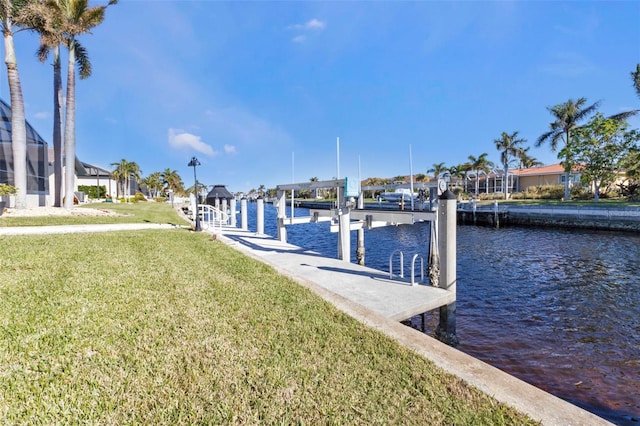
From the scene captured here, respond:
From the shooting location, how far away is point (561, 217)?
24.9m

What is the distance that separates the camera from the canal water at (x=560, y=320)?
451cm

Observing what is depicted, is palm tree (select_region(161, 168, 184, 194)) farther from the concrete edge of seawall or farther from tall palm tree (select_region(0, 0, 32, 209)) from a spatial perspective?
the concrete edge of seawall

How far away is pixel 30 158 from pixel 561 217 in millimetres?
39437

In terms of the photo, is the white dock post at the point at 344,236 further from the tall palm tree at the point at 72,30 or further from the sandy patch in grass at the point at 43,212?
the sandy patch in grass at the point at 43,212

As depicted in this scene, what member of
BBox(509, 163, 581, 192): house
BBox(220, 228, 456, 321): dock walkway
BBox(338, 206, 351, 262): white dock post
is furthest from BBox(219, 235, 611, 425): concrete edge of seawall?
BBox(509, 163, 581, 192): house

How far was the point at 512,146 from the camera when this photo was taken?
4750 centimetres

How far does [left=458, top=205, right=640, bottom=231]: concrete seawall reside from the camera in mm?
21734

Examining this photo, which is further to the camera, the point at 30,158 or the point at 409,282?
the point at 30,158

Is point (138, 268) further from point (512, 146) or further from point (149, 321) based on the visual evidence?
point (512, 146)

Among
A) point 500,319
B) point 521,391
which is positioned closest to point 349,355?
point 521,391

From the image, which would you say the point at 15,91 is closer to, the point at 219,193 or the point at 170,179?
the point at 219,193

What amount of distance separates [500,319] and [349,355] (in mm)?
5190

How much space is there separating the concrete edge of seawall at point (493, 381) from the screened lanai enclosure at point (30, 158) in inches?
936

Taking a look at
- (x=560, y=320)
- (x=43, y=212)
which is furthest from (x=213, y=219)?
(x=560, y=320)
